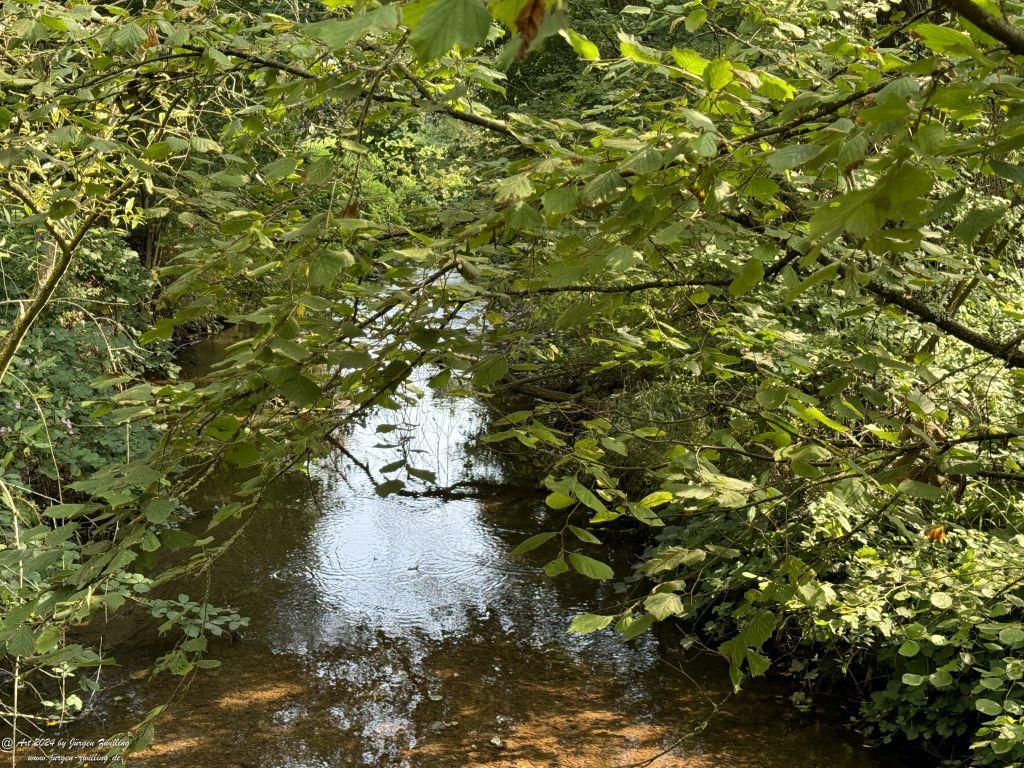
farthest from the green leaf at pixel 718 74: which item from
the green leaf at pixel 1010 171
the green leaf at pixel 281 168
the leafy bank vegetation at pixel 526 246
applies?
the green leaf at pixel 281 168

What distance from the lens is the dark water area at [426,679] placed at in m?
4.52

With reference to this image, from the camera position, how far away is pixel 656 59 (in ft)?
5.50

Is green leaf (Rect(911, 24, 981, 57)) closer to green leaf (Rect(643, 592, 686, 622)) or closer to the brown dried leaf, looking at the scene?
the brown dried leaf

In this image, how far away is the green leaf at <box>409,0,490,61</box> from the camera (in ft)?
2.06

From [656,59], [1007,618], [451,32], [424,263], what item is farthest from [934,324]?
[1007,618]

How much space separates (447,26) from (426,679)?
5172 mm

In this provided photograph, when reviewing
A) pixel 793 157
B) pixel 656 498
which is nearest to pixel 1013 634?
pixel 656 498

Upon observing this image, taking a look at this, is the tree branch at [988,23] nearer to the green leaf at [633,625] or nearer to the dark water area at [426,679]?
the green leaf at [633,625]

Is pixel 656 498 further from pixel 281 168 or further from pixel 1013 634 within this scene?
pixel 1013 634

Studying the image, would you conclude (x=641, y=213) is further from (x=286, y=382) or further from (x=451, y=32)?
(x=451, y=32)

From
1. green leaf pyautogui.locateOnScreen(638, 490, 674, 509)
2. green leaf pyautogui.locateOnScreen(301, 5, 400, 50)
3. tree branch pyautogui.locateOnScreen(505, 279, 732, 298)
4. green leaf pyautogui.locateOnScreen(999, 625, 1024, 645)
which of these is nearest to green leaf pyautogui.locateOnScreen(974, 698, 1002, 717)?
green leaf pyautogui.locateOnScreen(999, 625, 1024, 645)

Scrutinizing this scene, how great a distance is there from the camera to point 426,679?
17.4 feet

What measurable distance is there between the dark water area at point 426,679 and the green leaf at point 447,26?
3.06m

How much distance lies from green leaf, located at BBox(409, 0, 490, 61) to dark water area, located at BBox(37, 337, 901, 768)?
3.06 m
